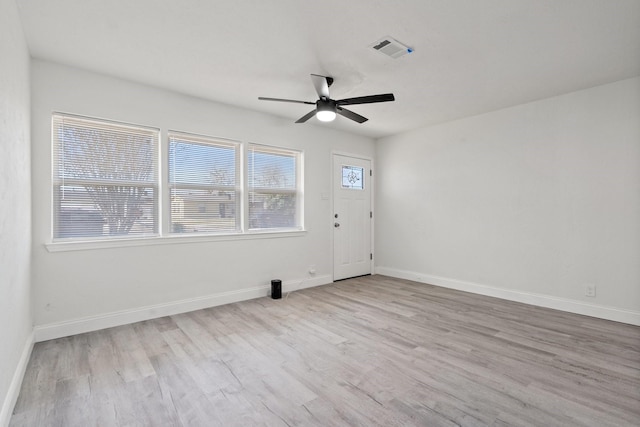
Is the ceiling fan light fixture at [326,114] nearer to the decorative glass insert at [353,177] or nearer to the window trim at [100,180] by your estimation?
the window trim at [100,180]

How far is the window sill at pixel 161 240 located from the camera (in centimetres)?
295

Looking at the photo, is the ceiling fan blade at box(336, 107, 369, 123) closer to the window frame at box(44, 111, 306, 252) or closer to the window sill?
the window frame at box(44, 111, 306, 252)

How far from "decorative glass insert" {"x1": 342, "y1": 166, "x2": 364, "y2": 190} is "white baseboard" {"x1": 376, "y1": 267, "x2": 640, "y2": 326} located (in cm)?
176

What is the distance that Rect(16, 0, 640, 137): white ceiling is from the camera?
84.9 inches

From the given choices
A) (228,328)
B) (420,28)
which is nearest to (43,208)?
(228,328)

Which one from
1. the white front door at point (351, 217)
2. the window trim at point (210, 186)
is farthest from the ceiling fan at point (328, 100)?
the white front door at point (351, 217)

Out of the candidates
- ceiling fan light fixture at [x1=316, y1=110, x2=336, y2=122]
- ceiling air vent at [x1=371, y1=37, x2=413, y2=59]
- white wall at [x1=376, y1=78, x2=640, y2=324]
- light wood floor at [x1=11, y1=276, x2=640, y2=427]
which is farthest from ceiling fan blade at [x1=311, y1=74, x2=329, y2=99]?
white wall at [x1=376, y1=78, x2=640, y2=324]

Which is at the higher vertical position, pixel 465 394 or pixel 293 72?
pixel 293 72

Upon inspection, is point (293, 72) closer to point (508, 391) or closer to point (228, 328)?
point (228, 328)

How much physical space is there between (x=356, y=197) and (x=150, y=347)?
12.9 feet

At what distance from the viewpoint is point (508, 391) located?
2.04 m

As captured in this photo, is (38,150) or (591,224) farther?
(591,224)

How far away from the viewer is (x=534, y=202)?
12.9ft

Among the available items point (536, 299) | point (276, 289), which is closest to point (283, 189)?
point (276, 289)
